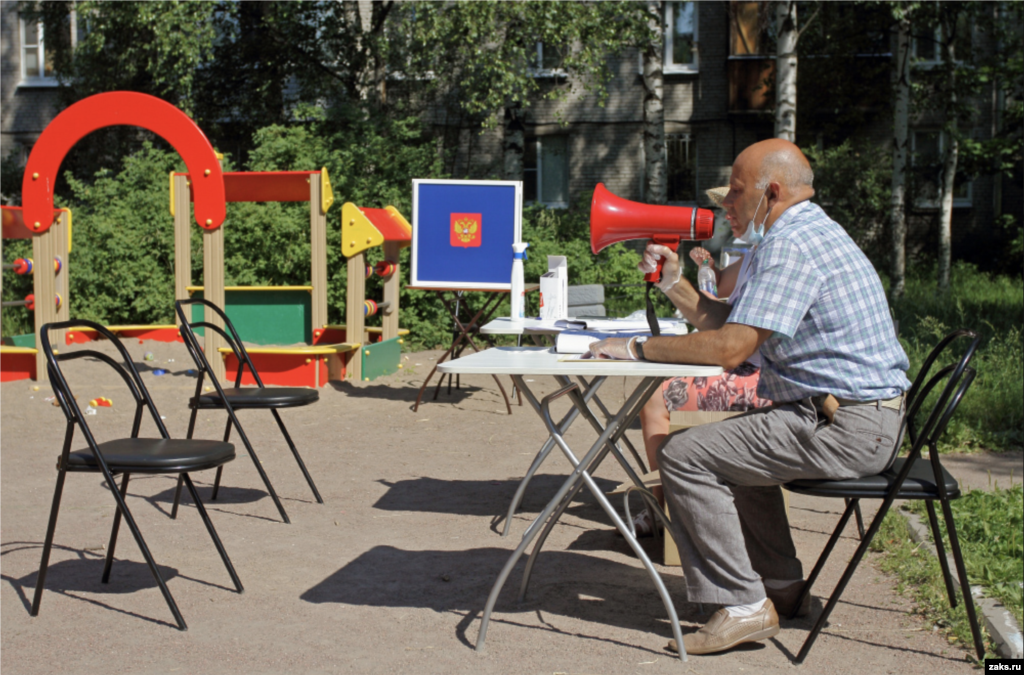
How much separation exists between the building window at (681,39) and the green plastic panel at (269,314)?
13740mm

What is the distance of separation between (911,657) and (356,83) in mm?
15581

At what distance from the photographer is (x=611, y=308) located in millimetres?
11047

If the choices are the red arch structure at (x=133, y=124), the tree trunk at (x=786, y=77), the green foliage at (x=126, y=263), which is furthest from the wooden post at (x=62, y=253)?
the tree trunk at (x=786, y=77)

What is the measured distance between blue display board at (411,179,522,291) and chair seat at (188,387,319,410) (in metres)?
3.26

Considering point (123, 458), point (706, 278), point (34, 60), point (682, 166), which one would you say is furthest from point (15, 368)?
point (34, 60)

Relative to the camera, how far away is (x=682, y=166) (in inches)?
827

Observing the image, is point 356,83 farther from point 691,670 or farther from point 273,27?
point 691,670

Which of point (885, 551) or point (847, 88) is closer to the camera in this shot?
point (885, 551)

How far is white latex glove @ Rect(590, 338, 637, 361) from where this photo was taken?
2.90m

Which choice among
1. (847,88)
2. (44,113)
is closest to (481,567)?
(847,88)

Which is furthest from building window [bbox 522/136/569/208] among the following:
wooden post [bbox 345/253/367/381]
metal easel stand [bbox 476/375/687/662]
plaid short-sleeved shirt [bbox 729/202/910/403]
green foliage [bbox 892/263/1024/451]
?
plaid short-sleeved shirt [bbox 729/202/910/403]

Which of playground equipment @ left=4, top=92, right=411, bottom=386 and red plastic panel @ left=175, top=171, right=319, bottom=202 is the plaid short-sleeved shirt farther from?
red plastic panel @ left=175, top=171, right=319, bottom=202

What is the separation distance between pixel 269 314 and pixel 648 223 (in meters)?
6.36

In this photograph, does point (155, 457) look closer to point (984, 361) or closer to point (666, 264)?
point (666, 264)
